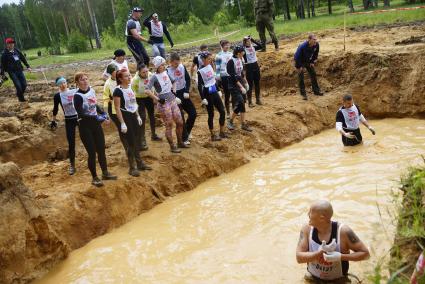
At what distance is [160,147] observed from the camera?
933cm

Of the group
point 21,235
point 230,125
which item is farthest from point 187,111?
point 21,235

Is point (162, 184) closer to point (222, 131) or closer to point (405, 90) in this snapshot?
point (222, 131)

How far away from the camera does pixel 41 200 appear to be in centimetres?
732

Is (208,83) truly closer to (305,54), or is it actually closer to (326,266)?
(305,54)

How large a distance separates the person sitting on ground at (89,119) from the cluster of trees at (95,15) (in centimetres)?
2590

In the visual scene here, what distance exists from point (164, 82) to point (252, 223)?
10.9 feet

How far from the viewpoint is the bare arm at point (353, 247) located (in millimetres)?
4438

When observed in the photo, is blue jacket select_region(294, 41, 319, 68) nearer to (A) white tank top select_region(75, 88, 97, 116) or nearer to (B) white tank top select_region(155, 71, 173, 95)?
(B) white tank top select_region(155, 71, 173, 95)

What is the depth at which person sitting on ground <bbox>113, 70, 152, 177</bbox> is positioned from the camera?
7.50 metres

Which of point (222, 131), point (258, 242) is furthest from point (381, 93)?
point (258, 242)

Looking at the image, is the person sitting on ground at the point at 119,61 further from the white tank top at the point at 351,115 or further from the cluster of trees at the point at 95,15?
the cluster of trees at the point at 95,15

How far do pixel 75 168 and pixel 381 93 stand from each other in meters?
8.75

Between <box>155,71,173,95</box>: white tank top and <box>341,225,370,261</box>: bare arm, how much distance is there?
5012mm

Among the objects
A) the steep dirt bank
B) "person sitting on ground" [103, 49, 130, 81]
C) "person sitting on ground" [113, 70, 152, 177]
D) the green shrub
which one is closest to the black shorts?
the steep dirt bank
